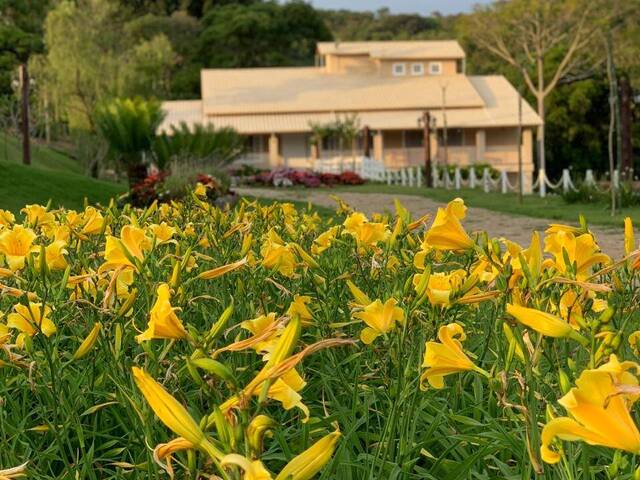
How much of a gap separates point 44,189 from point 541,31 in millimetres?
27770

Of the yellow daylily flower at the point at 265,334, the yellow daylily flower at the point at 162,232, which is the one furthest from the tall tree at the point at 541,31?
the yellow daylily flower at the point at 265,334

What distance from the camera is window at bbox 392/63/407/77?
38.9m

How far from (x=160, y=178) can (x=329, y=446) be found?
13.5 meters

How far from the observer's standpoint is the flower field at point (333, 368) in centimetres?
80

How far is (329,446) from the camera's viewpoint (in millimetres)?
736

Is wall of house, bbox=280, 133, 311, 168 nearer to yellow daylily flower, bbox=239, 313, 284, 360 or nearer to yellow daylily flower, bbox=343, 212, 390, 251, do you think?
yellow daylily flower, bbox=343, 212, 390, 251

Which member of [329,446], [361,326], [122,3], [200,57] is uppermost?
[122,3]

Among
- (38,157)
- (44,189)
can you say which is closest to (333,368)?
(44,189)

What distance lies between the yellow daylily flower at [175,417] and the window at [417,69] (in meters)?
39.2

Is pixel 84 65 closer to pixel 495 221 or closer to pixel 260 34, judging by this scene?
pixel 260 34

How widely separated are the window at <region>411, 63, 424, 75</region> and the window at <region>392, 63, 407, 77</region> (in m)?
0.37

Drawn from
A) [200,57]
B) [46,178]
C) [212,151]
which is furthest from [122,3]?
[46,178]

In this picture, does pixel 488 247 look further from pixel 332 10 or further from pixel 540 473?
pixel 332 10

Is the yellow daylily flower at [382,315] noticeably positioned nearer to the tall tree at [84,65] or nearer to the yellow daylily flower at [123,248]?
the yellow daylily flower at [123,248]
